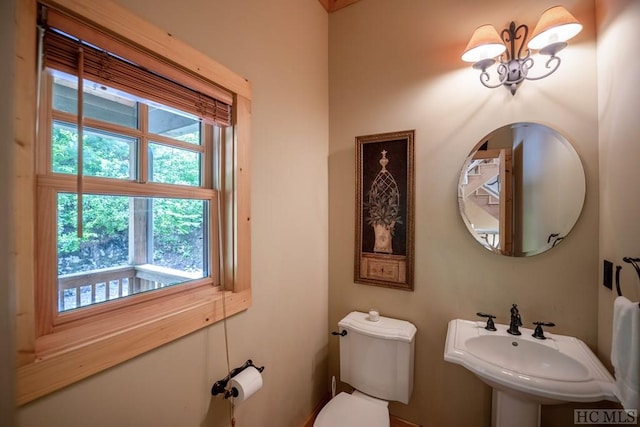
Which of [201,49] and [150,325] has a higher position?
[201,49]

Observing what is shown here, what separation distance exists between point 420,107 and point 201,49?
128cm

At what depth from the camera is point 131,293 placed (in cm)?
97

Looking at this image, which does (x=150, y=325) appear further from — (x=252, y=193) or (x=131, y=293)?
(x=252, y=193)

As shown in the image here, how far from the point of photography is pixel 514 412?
4.12 ft

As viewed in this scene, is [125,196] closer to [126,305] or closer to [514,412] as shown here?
[126,305]

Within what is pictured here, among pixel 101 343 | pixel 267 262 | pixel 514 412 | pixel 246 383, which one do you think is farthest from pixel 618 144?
pixel 101 343

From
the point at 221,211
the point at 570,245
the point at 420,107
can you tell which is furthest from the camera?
the point at 420,107

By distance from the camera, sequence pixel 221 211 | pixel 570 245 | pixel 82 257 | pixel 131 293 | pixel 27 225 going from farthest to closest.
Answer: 1. pixel 570 245
2. pixel 221 211
3. pixel 131 293
4. pixel 82 257
5. pixel 27 225

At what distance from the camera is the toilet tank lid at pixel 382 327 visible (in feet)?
5.10

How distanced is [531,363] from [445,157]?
1176 mm

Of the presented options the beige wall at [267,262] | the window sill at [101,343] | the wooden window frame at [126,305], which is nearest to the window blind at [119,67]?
the wooden window frame at [126,305]

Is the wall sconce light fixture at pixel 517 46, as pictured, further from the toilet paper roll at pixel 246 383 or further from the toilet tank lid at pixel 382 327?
the toilet paper roll at pixel 246 383

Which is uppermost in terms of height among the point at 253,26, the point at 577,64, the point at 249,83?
the point at 253,26

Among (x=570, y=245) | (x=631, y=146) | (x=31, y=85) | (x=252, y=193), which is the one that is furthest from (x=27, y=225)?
(x=570, y=245)
